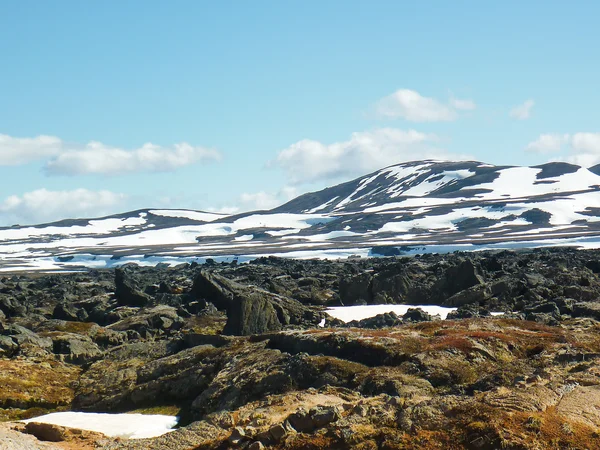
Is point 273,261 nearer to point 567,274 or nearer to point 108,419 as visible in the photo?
point 567,274

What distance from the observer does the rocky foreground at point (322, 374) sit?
1505cm

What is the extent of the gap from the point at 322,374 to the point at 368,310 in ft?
85.6

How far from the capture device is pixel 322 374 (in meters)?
22.3

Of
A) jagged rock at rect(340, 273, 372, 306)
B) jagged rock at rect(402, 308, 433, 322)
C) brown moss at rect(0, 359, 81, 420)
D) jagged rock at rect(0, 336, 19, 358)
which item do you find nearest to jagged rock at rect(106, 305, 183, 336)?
jagged rock at rect(0, 336, 19, 358)

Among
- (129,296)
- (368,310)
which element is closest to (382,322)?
(368,310)

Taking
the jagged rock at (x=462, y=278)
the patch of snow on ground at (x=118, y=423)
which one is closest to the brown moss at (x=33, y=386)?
the patch of snow on ground at (x=118, y=423)

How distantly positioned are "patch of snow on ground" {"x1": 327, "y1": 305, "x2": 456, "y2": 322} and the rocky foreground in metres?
1.47

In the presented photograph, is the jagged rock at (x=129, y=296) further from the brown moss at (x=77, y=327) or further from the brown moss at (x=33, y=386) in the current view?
the brown moss at (x=33, y=386)

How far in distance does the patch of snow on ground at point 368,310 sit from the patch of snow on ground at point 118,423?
2347 cm

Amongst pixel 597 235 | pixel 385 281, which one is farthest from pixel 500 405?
pixel 597 235

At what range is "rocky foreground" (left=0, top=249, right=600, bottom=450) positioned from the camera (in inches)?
593

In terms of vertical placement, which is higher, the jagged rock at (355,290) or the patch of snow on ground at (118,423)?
the jagged rock at (355,290)

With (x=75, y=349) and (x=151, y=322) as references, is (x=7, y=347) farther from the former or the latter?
(x=151, y=322)

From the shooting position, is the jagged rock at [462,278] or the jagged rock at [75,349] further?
the jagged rock at [462,278]
